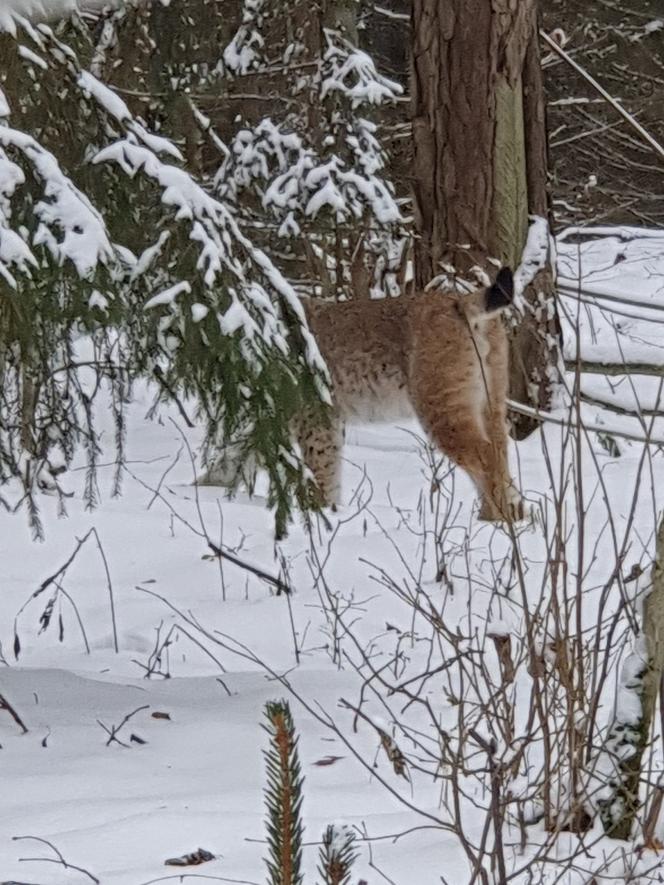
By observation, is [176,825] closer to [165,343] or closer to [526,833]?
[526,833]

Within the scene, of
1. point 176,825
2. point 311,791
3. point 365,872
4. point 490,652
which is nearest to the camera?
point 365,872

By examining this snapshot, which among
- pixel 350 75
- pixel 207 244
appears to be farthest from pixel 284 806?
pixel 350 75

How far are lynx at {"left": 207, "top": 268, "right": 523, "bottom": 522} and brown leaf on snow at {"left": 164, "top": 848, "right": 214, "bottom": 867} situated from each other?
469cm

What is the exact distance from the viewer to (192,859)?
9.14ft

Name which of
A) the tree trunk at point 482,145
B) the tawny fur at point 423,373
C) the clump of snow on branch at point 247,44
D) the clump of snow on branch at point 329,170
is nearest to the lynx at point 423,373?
the tawny fur at point 423,373

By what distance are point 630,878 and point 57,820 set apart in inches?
50.7

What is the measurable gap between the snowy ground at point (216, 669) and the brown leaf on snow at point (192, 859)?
0.02m

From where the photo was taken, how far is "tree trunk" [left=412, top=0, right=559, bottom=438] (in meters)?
8.60

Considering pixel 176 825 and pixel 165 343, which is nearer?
pixel 176 825

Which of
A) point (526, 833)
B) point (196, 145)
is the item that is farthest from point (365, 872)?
point (196, 145)

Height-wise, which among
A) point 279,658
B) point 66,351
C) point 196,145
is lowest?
Result: point 279,658

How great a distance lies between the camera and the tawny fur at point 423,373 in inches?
305

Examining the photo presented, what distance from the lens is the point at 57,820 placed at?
9.94 feet

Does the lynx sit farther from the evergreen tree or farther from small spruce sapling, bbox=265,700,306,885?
small spruce sapling, bbox=265,700,306,885
